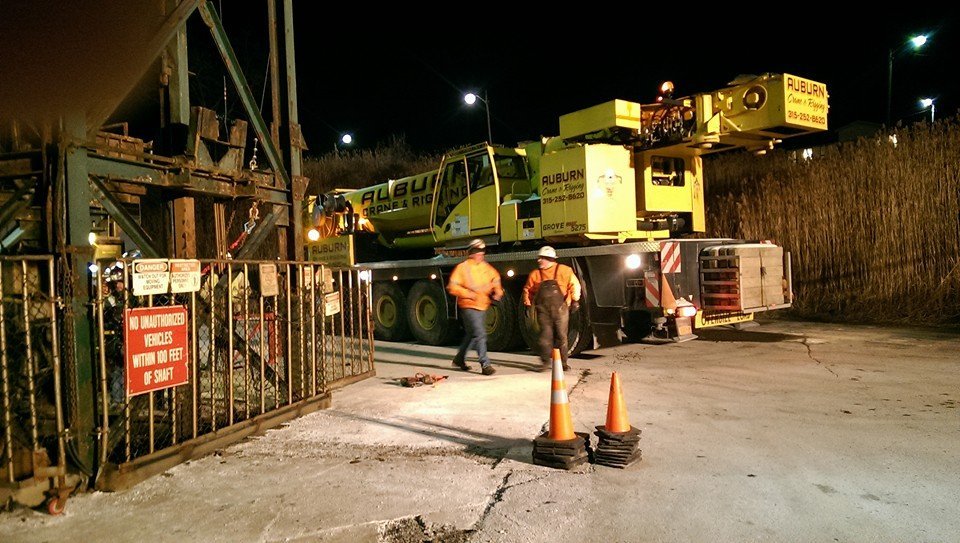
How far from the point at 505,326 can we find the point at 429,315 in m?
2.32

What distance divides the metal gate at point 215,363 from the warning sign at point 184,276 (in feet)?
0.47

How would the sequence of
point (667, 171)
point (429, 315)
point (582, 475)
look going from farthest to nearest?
point (429, 315) → point (667, 171) → point (582, 475)

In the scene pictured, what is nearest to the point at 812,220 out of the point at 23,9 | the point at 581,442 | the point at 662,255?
the point at 662,255

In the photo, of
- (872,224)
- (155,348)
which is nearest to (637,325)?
(872,224)

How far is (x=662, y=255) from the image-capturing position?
9195 millimetres

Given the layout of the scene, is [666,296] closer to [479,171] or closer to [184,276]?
[479,171]

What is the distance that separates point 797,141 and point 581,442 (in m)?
27.4

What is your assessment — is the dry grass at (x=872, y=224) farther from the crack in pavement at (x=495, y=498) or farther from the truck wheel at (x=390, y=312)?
the crack in pavement at (x=495, y=498)

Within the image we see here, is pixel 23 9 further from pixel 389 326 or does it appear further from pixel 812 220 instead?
pixel 812 220

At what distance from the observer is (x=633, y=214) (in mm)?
10148

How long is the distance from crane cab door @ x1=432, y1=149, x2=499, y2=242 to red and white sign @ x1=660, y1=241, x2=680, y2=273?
3250 mm

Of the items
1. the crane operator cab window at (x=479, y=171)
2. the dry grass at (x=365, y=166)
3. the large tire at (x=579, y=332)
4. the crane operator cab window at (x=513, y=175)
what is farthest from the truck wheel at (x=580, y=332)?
the dry grass at (x=365, y=166)

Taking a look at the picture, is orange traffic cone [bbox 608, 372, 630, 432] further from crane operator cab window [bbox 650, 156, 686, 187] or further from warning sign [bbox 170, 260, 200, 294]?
crane operator cab window [bbox 650, 156, 686, 187]

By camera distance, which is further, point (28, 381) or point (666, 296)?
point (666, 296)
